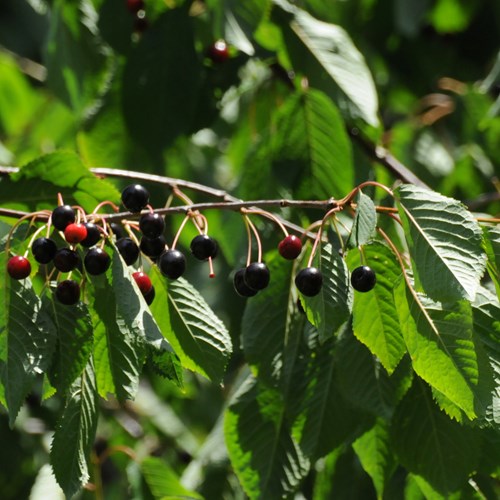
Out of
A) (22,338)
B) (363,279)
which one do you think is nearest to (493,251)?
(363,279)

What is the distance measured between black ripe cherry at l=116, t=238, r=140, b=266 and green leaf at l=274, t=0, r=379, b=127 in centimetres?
110

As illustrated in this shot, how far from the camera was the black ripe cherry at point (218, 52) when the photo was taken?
10.00 ft

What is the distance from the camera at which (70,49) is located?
3.20 m

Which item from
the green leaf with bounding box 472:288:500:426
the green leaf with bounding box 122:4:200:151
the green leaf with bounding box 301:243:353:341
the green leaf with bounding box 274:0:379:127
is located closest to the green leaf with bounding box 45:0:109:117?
the green leaf with bounding box 122:4:200:151

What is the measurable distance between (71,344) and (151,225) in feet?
0.79

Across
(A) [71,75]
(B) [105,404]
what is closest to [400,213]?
(A) [71,75]

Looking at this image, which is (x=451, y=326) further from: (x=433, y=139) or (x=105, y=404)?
(x=105, y=404)

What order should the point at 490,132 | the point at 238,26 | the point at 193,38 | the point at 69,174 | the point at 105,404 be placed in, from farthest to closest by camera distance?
the point at 105,404 < the point at 490,132 < the point at 193,38 < the point at 238,26 < the point at 69,174

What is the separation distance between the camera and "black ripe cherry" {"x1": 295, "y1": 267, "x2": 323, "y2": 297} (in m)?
1.79

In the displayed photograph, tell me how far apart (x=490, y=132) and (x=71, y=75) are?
1.33 meters

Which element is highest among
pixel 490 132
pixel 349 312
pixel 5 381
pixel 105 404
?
pixel 349 312

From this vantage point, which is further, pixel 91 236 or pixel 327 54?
pixel 327 54

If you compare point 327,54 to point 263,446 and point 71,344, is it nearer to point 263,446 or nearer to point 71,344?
point 263,446

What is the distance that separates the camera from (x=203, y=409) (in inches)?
184
